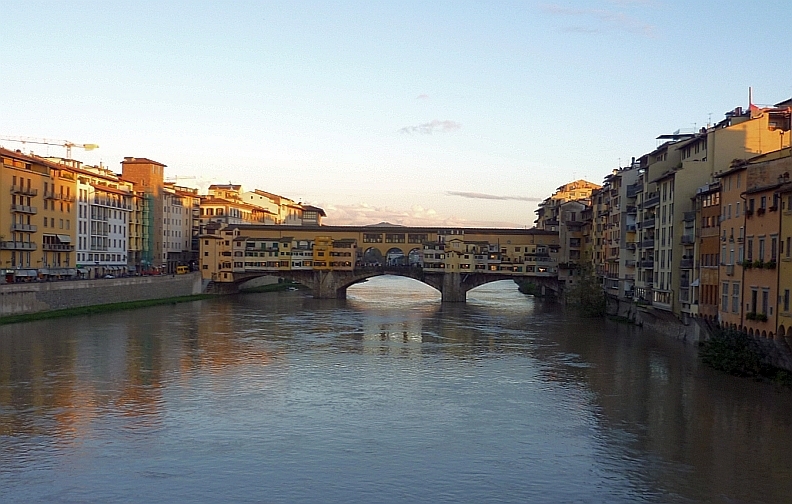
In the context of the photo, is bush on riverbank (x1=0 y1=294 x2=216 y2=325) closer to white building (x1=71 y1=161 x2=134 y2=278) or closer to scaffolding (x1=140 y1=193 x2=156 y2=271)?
white building (x1=71 y1=161 x2=134 y2=278)

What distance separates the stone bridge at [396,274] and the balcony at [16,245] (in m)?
16.5

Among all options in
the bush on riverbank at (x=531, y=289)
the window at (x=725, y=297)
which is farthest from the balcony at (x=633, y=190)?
the bush on riverbank at (x=531, y=289)

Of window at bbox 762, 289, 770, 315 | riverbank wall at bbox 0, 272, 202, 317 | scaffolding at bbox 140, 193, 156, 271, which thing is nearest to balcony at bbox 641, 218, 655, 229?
window at bbox 762, 289, 770, 315

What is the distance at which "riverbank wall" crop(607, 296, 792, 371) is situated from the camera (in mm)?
20359

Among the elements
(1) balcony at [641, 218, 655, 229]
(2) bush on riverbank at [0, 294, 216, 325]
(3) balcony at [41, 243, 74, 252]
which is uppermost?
(1) balcony at [641, 218, 655, 229]

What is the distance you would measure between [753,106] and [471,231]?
2931cm

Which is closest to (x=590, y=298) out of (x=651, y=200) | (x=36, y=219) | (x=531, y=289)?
(x=651, y=200)

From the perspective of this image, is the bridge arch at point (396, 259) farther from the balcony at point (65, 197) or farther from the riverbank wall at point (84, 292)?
the balcony at point (65, 197)

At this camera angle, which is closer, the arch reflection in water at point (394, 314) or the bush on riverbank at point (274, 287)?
the arch reflection in water at point (394, 314)

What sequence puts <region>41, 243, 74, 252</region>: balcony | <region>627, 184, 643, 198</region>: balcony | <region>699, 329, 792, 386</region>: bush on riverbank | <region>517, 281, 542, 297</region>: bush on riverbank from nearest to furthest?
<region>699, 329, 792, 386</region>: bush on riverbank
<region>627, 184, 643, 198</region>: balcony
<region>41, 243, 74, 252</region>: balcony
<region>517, 281, 542, 297</region>: bush on riverbank

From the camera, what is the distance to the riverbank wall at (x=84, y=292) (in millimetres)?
34219

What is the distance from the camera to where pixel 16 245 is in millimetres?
40938

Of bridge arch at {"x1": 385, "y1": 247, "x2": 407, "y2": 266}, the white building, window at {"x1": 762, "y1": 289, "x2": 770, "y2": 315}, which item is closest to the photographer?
window at {"x1": 762, "y1": 289, "x2": 770, "y2": 315}

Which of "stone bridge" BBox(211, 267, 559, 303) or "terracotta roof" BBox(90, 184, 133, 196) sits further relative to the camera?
"stone bridge" BBox(211, 267, 559, 303)
